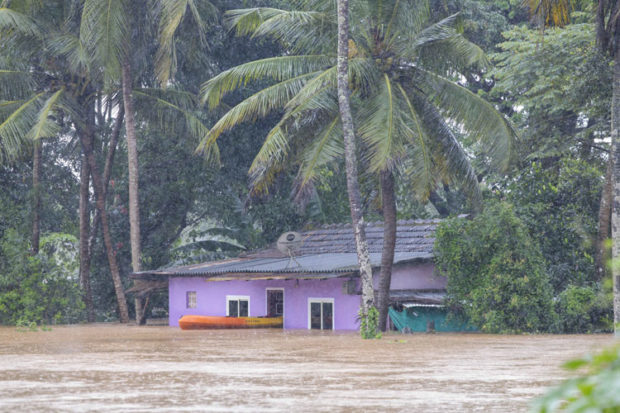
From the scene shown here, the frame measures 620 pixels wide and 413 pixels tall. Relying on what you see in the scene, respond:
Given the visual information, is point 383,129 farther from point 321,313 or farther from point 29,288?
point 29,288

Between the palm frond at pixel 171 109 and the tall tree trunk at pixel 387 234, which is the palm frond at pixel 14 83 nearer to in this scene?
the palm frond at pixel 171 109

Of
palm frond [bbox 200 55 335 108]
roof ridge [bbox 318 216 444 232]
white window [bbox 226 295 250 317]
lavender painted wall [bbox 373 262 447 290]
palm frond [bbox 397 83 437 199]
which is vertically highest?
palm frond [bbox 200 55 335 108]

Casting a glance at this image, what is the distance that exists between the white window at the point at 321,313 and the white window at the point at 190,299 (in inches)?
204

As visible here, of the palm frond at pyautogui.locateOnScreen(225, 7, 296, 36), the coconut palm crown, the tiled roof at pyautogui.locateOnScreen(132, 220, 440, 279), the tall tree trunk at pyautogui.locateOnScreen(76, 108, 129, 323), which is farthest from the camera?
the tall tree trunk at pyautogui.locateOnScreen(76, 108, 129, 323)

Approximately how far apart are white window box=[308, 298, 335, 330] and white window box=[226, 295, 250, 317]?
2832 millimetres

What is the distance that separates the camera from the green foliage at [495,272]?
77.5 feet

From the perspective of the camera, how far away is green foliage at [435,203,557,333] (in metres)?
23.6

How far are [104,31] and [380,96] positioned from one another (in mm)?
9457

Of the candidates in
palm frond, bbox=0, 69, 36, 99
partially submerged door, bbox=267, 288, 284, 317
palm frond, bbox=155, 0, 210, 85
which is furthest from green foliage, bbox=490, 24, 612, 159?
palm frond, bbox=0, 69, 36, 99

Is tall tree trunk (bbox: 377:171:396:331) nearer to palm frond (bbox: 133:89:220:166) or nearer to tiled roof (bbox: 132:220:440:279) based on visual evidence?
tiled roof (bbox: 132:220:440:279)

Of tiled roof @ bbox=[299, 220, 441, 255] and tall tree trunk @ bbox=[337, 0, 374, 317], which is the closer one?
tall tree trunk @ bbox=[337, 0, 374, 317]

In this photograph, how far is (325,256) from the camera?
30500 millimetres

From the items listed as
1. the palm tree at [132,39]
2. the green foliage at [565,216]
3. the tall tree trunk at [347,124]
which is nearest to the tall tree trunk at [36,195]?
the palm tree at [132,39]

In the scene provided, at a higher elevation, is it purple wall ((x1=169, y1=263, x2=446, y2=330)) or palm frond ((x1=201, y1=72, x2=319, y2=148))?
palm frond ((x1=201, y1=72, x2=319, y2=148))
